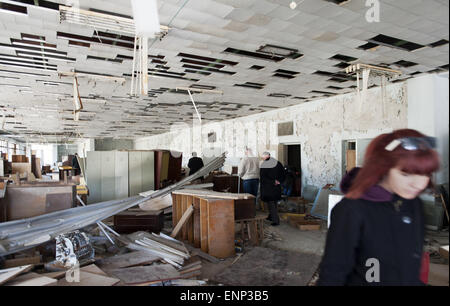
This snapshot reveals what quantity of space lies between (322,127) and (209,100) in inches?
128

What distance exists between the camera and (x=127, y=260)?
361 cm

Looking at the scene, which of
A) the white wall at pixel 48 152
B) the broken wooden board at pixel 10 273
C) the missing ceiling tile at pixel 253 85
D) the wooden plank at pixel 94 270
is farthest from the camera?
the white wall at pixel 48 152

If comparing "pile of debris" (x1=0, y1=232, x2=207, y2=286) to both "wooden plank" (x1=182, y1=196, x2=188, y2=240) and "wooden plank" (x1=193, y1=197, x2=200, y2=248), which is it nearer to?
"wooden plank" (x1=193, y1=197, x2=200, y2=248)

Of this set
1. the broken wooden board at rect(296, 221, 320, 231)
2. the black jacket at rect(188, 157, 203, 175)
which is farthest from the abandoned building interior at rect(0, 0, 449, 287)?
the black jacket at rect(188, 157, 203, 175)

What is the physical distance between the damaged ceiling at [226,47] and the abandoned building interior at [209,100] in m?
0.03

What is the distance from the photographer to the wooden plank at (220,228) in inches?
160

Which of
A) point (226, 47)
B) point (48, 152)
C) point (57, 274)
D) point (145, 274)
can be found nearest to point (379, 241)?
point (145, 274)

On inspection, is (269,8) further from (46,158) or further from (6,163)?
(46,158)

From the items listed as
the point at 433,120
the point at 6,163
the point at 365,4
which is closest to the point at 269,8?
the point at 365,4

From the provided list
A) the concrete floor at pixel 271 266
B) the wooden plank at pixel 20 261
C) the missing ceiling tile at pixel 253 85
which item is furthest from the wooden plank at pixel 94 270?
the missing ceiling tile at pixel 253 85

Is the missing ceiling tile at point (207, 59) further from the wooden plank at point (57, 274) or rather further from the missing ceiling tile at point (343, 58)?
the wooden plank at point (57, 274)

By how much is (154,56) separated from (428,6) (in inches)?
144

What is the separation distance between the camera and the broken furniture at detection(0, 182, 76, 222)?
4.16 meters

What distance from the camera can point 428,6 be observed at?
3.06 metres
